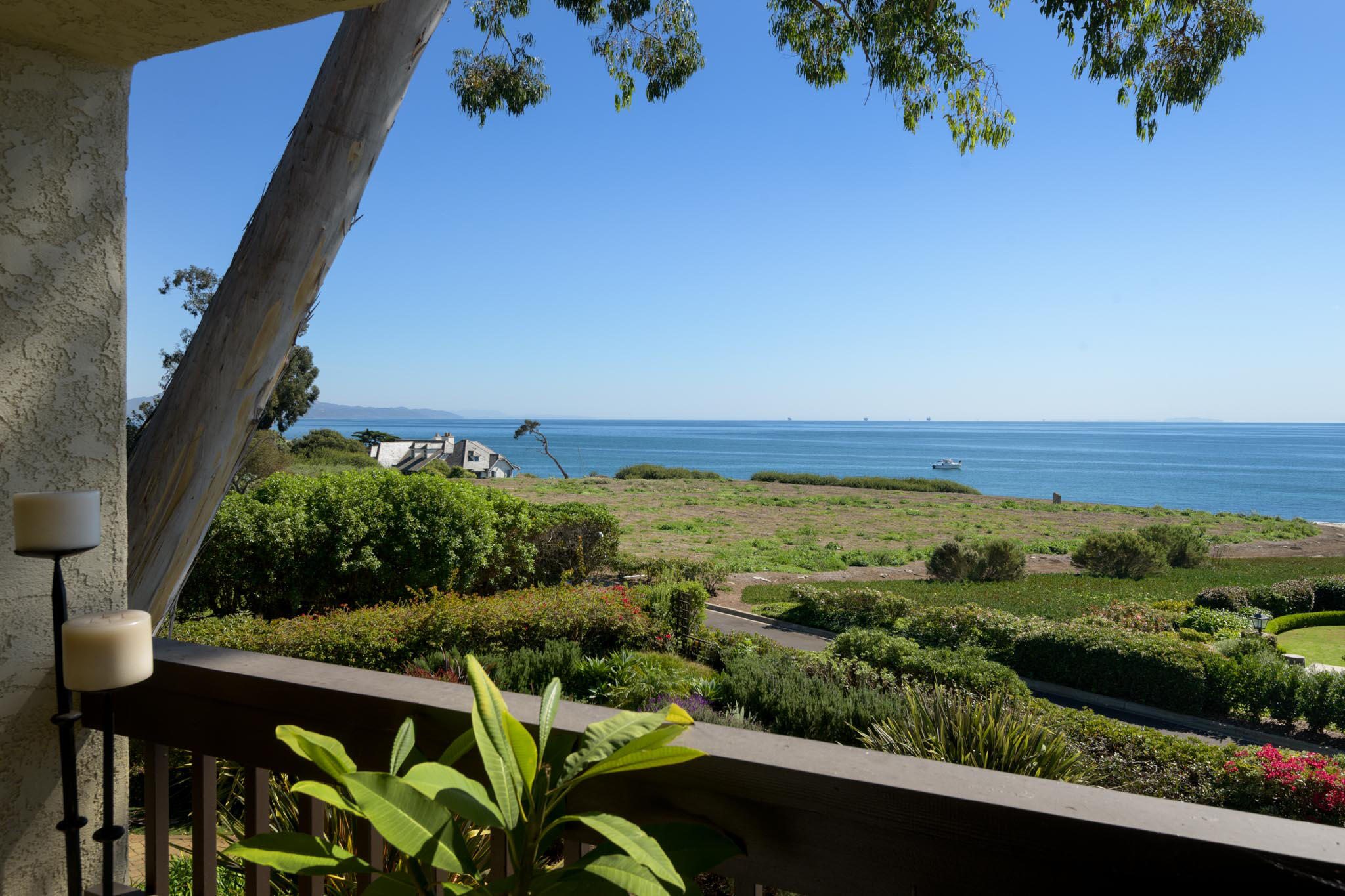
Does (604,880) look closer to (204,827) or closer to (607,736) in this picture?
(607,736)

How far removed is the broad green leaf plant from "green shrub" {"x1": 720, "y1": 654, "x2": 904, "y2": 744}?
4390mm

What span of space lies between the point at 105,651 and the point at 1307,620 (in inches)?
633

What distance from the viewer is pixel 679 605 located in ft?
29.2

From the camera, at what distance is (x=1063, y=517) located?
2589 centimetres

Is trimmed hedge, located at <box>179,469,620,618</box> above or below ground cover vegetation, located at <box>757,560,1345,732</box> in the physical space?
above

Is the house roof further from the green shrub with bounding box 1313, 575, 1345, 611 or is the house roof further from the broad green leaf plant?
the green shrub with bounding box 1313, 575, 1345, 611

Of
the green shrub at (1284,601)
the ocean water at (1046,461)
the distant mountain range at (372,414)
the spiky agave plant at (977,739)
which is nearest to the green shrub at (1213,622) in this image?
the green shrub at (1284,601)

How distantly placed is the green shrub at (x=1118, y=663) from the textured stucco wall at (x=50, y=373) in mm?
10053

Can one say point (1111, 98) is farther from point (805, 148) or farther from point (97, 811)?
point (805, 148)

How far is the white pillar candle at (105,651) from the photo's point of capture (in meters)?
0.85

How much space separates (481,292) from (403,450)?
1369cm

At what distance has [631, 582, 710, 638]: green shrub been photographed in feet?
28.4

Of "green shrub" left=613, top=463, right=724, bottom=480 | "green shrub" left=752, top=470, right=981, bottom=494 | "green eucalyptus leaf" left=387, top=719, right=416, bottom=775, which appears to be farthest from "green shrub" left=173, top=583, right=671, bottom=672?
"green shrub" left=752, top=470, right=981, bottom=494

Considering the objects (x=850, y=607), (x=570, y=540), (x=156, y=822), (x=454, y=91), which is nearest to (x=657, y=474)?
(x=850, y=607)
